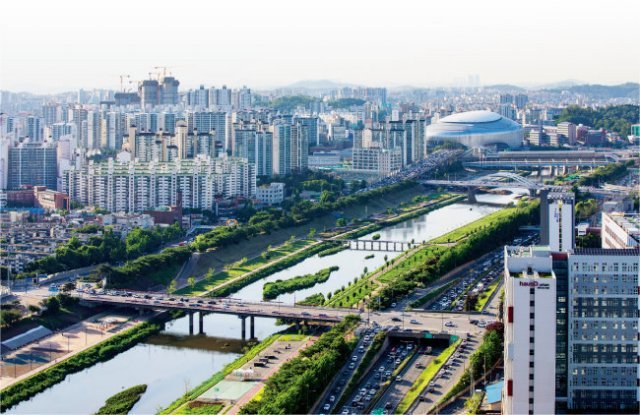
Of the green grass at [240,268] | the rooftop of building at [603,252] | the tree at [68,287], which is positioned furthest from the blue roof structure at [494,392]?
the tree at [68,287]

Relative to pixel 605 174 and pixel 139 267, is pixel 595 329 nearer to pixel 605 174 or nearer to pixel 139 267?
pixel 139 267

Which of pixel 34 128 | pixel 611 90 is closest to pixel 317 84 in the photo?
pixel 611 90

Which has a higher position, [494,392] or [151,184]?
[151,184]

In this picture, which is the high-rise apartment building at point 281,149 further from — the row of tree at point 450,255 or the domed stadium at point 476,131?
the row of tree at point 450,255

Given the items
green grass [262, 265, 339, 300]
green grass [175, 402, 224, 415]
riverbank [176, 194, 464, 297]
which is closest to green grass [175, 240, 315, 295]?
riverbank [176, 194, 464, 297]

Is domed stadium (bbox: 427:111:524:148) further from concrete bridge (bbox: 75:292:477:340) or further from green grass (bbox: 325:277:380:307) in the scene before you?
concrete bridge (bbox: 75:292:477:340)

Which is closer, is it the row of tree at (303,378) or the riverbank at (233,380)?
the row of tree at (303,378)

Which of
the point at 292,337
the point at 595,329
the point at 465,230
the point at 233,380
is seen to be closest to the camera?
the point at 595,329

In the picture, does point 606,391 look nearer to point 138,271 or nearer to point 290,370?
point 290,370
